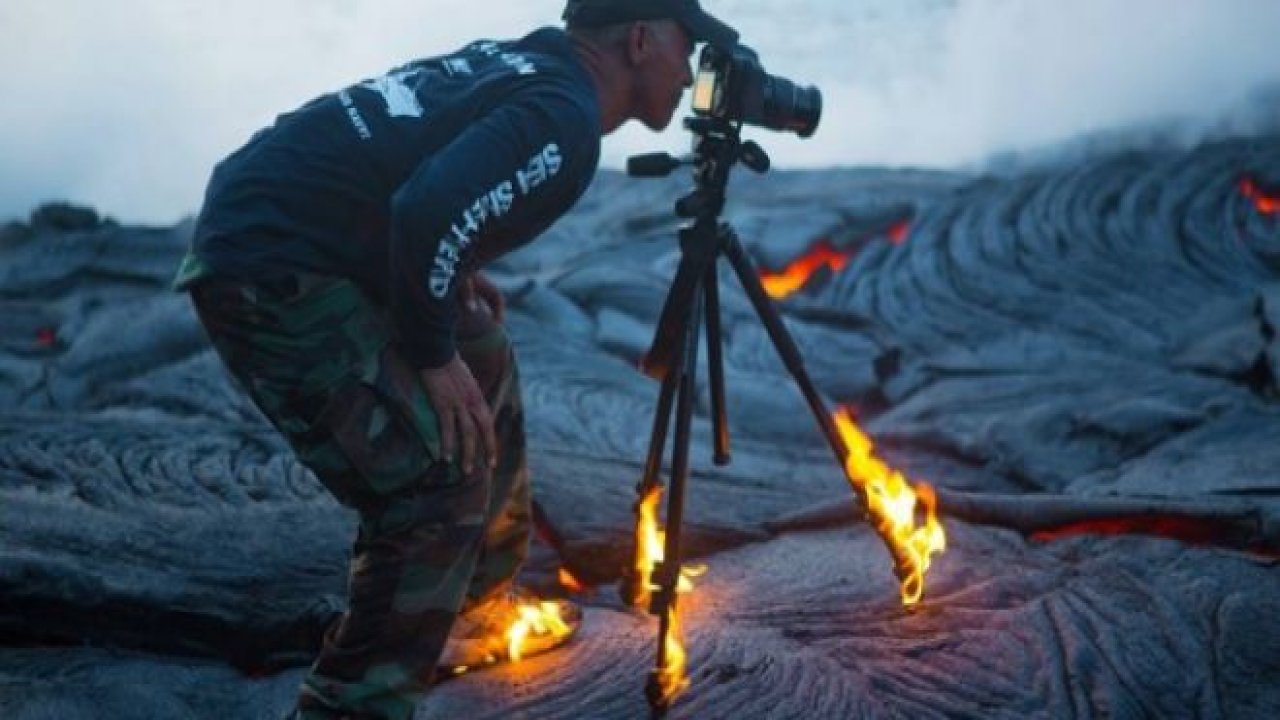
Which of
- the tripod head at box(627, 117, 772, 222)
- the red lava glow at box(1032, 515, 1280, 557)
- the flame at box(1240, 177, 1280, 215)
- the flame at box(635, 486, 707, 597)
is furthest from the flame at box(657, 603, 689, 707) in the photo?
the flame at box(1240, 177, 1280, 215)

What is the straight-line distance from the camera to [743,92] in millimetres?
3334

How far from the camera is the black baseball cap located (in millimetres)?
3090

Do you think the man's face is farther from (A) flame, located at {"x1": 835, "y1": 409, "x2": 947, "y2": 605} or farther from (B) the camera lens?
(A) flame, located at {"x1": 835, "y1": 409, "x2": 947, "y2": 605}

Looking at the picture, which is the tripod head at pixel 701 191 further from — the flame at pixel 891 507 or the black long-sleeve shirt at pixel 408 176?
the flame at pixel 891 507

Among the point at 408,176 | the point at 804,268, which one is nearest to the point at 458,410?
the point at 408,176

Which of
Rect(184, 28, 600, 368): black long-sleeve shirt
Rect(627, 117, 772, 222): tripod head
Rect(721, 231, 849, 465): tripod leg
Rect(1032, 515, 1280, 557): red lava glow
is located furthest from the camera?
Rect(1032, 515, 1280, 557): red lava glow

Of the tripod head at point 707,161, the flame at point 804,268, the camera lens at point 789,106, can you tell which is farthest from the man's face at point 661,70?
the flame at point 804,268

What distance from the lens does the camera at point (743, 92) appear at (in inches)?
130

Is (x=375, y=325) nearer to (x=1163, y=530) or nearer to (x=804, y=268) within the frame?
(x=1163, y=530)

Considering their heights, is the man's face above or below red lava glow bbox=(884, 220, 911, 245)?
above

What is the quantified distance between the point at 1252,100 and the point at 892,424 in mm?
8601

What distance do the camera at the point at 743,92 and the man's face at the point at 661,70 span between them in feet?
0.22

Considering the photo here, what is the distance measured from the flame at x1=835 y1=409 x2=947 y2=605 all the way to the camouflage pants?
1.51 meters

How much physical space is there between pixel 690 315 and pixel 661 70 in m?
0.76
